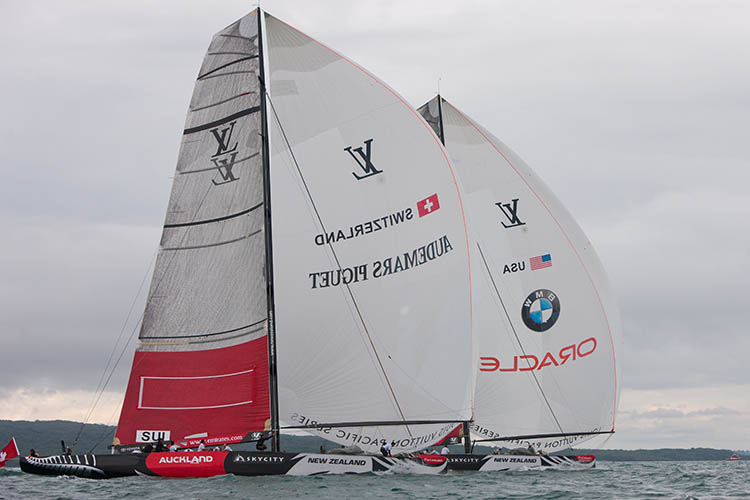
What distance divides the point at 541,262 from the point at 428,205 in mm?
9262

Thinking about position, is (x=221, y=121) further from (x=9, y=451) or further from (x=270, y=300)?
(x=9, y=451)

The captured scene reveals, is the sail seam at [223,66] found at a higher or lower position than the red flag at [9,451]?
higher

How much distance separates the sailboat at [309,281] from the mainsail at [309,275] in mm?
39

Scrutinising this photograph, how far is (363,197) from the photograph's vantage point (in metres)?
25.8

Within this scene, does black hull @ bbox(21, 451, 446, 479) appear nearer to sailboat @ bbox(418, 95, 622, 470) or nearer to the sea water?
the sea water

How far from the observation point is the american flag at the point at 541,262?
3378 cm

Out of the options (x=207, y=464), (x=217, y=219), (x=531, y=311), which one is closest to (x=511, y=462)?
(x=531, y=311)

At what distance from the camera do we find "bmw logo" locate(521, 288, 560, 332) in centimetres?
3353

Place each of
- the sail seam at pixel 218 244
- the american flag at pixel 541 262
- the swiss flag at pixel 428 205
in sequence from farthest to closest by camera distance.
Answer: the american flag at pixel 541 262
the swiss flag at pixel 428 205
the sail seam at pixel 218 244

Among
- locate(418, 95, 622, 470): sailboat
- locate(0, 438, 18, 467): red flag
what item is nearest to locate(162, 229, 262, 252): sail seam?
locate(0, 438, 18, 467): red flag

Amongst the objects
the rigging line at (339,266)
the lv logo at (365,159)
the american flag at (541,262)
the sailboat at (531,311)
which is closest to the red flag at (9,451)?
the rigging line at (339,266)

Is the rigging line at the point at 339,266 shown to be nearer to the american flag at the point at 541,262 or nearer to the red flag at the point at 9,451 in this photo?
the red flag at the point at 9,451

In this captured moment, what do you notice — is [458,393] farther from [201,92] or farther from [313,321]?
[201,92]

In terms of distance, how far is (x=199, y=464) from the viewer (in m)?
22.9
